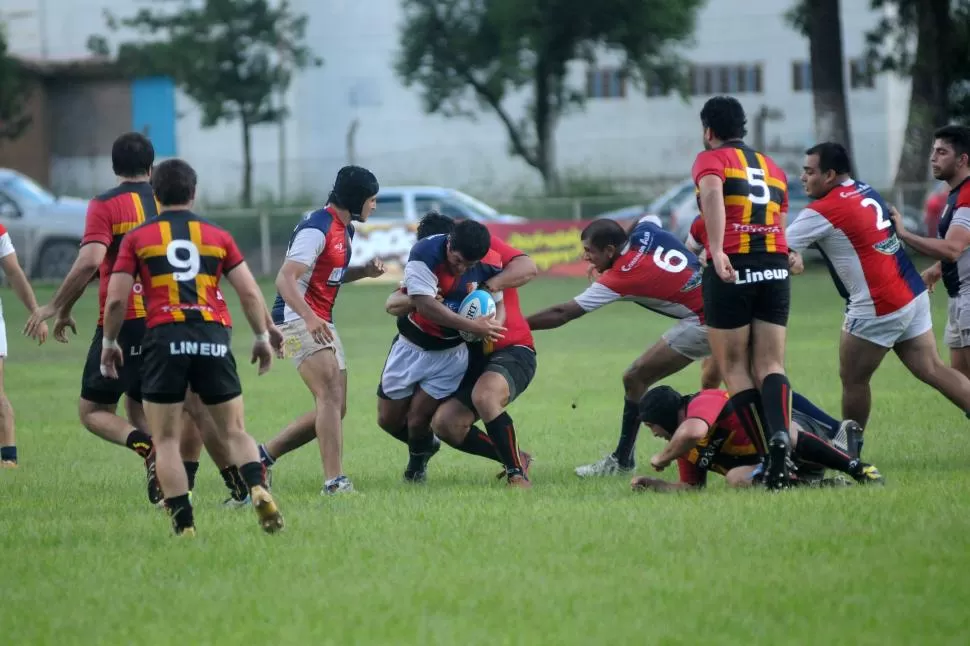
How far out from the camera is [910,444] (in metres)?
10.1

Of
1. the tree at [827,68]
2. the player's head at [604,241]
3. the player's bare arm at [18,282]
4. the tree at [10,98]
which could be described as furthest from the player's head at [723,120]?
the tree at [10,98]

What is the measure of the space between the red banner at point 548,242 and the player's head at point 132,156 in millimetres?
22823

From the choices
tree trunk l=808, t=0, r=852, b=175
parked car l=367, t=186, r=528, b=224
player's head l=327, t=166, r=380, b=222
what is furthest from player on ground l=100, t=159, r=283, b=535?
tree trunk l=808, t=0, r=852, b=175

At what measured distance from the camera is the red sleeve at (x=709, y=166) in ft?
26.9

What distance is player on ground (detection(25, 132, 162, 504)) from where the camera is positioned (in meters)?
8.52

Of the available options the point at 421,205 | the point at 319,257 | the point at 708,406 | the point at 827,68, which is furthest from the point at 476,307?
the point at 827,68

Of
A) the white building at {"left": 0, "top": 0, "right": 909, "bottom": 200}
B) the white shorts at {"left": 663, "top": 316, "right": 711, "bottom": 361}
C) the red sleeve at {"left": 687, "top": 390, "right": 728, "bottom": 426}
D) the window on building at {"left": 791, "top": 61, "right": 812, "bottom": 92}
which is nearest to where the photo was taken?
the red sleeve at {"left": 687, "top": 390, "right": 728, "bottom": 426}

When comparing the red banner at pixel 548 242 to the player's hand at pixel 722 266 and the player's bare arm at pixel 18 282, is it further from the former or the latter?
the player's hand at pixel 722 266

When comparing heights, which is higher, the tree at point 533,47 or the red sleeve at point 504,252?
the tree at point 533,47

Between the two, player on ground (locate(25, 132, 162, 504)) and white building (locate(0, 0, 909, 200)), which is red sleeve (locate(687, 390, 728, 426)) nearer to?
player on ground (locate(25, 132, 162, 504))

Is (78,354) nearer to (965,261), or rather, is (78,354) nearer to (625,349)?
(625,349)

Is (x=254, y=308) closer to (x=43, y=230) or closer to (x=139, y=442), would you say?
(x=139, y=442)

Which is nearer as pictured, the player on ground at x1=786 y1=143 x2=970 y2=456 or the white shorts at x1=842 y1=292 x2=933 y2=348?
the player on ground at x1=786 y1=143 x2=970 y2=456

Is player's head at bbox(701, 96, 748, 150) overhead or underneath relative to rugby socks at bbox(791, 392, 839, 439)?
overhead
